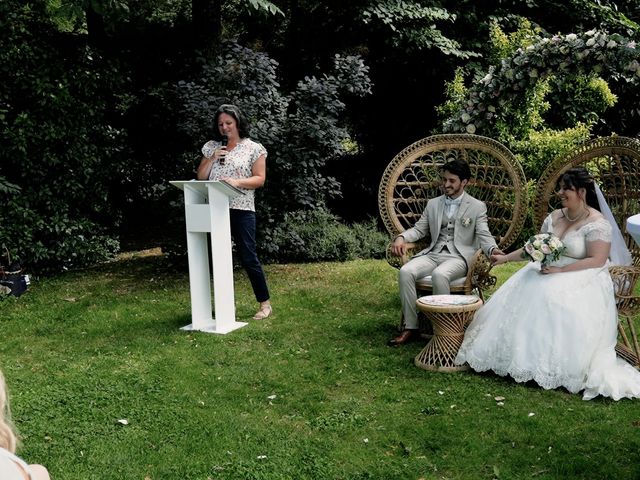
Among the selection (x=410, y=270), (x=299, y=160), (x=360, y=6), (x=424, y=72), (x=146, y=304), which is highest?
(x=360, y=6)

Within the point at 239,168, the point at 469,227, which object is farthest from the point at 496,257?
the point at 239,168

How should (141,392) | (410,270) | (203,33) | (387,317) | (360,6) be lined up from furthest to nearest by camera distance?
1. (360,6)
2. (203,33)
3. (387,317)
4. (410,270)
5. (141,392)

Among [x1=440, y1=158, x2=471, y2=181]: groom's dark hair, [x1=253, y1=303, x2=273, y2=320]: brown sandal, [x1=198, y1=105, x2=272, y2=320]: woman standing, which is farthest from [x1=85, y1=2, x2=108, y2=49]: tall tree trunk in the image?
[x1=440, y1=158, x2=471, y2=181]: groom's dark hair

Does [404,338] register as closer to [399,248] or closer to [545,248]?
[399,248]

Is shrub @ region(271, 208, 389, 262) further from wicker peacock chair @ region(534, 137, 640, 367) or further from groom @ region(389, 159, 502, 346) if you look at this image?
wicker peacock chair @ region(534, 137, 640, 367)

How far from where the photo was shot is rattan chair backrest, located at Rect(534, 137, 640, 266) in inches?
209

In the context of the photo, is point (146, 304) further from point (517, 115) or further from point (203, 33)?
point (517, 115)

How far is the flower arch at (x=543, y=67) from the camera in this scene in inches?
233

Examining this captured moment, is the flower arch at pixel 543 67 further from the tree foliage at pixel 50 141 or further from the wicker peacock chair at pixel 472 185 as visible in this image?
the tree foliage at pixel 50 141

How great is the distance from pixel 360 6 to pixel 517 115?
2.48 metres

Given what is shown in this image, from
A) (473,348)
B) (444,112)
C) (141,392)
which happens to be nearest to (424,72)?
(444,112)

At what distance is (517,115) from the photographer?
358 inches

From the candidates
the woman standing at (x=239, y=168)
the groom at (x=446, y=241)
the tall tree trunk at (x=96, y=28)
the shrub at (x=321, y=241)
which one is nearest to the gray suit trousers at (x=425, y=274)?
the groom at (x=446, y=241)

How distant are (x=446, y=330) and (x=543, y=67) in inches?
120
